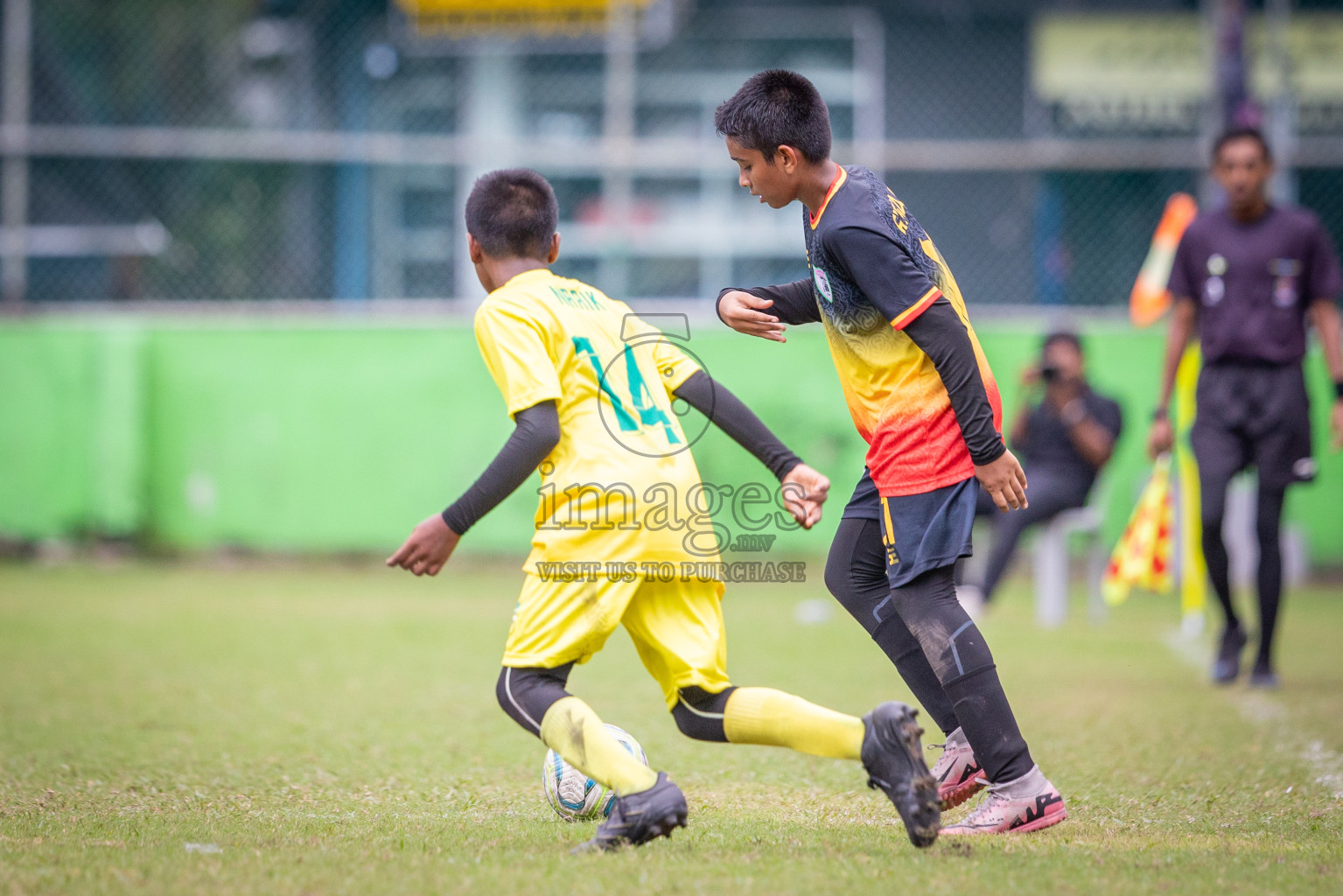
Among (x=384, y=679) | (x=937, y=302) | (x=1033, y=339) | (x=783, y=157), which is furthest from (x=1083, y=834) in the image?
(x=1033, y=339)

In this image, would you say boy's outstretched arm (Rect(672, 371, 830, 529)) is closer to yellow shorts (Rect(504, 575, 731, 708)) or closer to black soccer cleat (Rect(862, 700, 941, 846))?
yellow shorts (Rect(504, 575, 731, 708))

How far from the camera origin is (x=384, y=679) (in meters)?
5.50

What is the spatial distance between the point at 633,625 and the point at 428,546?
49 cm

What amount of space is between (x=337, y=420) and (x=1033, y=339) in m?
5.20

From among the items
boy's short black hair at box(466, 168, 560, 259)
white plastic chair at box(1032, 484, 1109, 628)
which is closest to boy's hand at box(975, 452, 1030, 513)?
boy's short black hair at box(466, 168, 560, 259)

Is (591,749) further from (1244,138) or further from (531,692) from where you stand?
(1244,138)

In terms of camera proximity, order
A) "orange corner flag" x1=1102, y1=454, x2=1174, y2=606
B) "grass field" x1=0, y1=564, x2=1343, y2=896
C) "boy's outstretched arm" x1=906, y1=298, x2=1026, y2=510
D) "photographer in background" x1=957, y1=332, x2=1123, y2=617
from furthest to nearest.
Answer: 1. "photographer in background" x1=957, y1=332, x2=1123, y2=617
2. "orange corner flag" x1=1102, y1=454, x2=1174, y2=606
3. "boy's outstretched arm" x1=906, y1=298, x2=1026, y2=510
4. "grass field" x1=0, y1=564, x2=1343, y2=896

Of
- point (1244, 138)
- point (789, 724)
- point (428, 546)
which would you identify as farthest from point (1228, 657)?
point (428, 546)

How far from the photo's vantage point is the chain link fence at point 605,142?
1036 cm

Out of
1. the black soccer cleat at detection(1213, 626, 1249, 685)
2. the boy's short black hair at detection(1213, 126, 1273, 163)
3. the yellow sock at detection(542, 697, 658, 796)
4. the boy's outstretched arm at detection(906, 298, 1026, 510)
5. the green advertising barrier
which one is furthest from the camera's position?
the green advertising barrier

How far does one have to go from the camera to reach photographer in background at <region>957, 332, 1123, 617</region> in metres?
7.53

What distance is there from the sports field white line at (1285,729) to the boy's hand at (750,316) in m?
1.86

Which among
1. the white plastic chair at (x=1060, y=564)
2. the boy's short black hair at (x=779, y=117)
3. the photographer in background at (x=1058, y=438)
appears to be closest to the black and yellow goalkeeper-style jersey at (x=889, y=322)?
the boy's short black hair at (x=779, y=117)

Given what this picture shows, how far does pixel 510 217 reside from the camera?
10.3 feet
